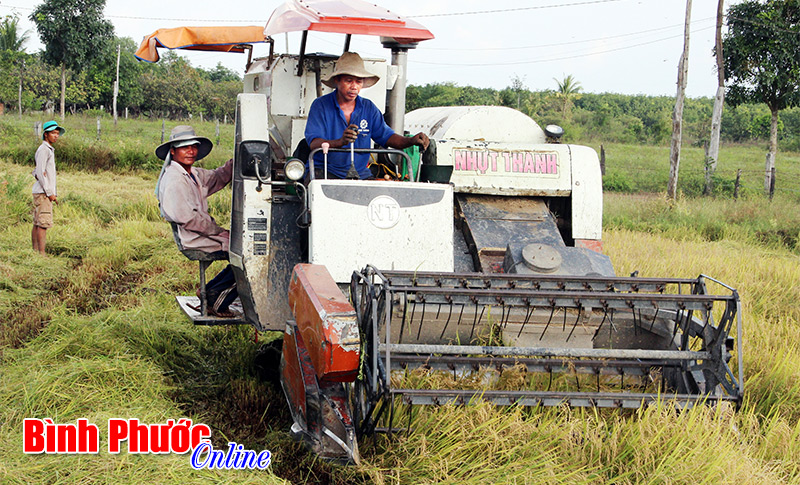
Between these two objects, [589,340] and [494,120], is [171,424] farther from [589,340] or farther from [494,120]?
[494,120]

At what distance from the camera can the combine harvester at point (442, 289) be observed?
3695mm

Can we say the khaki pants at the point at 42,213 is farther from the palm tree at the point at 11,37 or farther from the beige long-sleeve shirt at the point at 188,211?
the palm tree at the point at 11,37

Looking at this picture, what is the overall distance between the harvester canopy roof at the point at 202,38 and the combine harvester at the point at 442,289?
770mm

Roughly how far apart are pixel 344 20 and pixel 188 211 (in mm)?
1741

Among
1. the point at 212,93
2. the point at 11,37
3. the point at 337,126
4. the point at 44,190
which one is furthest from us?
the point at 212,93

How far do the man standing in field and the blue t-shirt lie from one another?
4.93 metres

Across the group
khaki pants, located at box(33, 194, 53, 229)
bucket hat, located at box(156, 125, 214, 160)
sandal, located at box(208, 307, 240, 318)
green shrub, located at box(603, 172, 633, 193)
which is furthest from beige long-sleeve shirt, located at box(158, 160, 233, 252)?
green shrub, located at box(603, 172, 633, 193)

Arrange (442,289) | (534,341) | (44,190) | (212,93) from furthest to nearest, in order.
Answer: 1. (212,93)
2. (44,190)
3. (534,341)
4. (442,289)

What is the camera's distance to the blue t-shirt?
520cm

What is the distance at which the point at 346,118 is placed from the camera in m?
5.30

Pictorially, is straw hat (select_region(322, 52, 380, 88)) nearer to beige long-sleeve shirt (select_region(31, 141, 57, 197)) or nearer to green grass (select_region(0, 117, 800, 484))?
green grass (select_region(0, 117, 800, 484))

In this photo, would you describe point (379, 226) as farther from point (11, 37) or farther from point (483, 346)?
point (11, 37)

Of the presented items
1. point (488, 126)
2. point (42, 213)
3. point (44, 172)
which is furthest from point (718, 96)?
point (42, 213)

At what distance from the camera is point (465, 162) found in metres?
5.62
